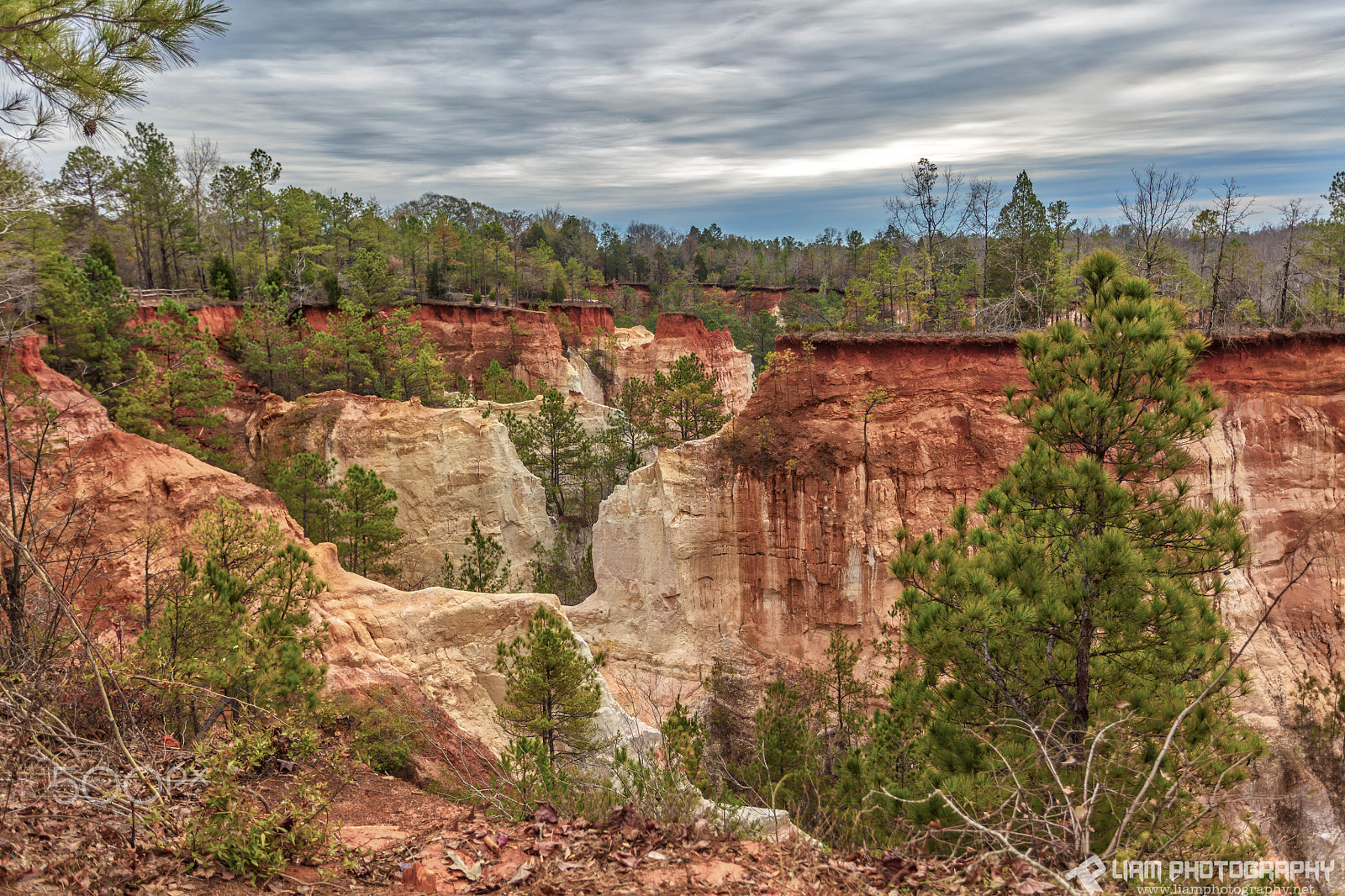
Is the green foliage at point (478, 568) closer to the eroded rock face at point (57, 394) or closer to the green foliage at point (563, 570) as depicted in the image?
the green foliage at point (563, 570)

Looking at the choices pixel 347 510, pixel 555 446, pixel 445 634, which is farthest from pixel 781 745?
pixel 555 446

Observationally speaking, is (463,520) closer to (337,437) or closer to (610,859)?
(337,437)

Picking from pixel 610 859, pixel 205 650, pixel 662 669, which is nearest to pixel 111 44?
pixel 205 650

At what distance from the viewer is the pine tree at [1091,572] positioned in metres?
8.52

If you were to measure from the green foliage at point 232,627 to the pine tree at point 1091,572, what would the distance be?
25.3 ft

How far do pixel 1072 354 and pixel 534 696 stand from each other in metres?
10.1

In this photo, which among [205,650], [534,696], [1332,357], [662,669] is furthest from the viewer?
[662,669]

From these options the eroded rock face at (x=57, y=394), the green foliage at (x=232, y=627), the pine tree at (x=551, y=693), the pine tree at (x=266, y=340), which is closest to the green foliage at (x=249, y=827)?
the green foliage at (x=232, y=627)

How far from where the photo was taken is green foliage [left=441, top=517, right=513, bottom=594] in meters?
25.6

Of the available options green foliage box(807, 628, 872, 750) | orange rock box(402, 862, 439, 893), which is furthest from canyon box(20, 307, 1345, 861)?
orange rock box(402, 862, 439, 893)

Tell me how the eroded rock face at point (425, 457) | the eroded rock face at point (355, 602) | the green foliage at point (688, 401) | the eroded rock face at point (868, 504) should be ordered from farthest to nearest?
the green foliage at point (688, 401) < the eroded rock face at point (425, 457) < the eroded rock face at point (868, 504) < the eroded rock face at point (355, 602)

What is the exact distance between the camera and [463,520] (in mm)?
28891

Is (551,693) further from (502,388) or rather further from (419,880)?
(502,388)

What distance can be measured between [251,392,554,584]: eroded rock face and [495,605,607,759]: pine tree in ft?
50.6
